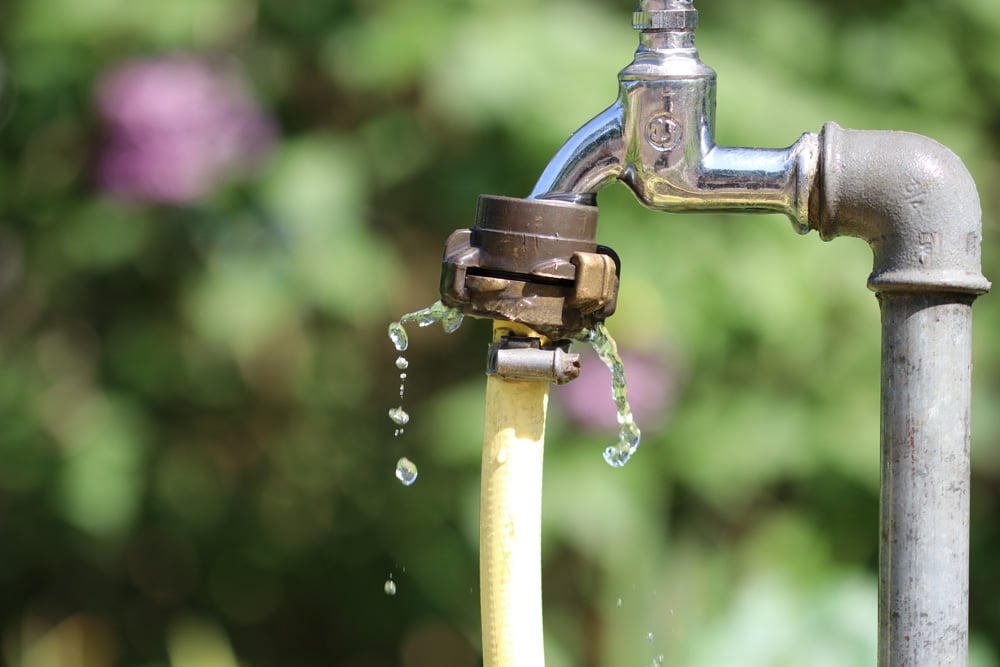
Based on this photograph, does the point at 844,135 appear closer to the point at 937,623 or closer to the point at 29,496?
the point at 937,623

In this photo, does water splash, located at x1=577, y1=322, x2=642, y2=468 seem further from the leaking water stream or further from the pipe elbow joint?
the pipe elbow joint

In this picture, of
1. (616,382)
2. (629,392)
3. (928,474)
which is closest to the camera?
(928,474)

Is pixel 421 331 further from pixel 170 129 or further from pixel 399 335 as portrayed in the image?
pixel 399 335

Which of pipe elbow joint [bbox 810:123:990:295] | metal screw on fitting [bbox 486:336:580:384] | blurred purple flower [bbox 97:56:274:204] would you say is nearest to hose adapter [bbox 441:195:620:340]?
metal screw on fitting [bbox 486:336:580:384]

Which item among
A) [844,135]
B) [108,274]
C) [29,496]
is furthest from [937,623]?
[29,496]

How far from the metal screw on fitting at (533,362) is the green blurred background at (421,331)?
83cm

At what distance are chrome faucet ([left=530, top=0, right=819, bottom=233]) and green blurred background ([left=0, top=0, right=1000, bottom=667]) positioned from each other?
31.0 inches

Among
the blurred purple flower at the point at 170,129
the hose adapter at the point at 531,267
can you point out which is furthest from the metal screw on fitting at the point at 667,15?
the blurred purple flower at the point at 170,129

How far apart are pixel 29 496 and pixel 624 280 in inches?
39.9

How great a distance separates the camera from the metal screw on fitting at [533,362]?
596mm

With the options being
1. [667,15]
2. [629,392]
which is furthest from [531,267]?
[629,392]

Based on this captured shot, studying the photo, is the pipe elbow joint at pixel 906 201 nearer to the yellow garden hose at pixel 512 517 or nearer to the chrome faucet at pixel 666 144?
the chrome faucet at pixel 666 144

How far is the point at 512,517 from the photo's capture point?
610 millimetres

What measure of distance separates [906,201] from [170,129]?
3.90ft
